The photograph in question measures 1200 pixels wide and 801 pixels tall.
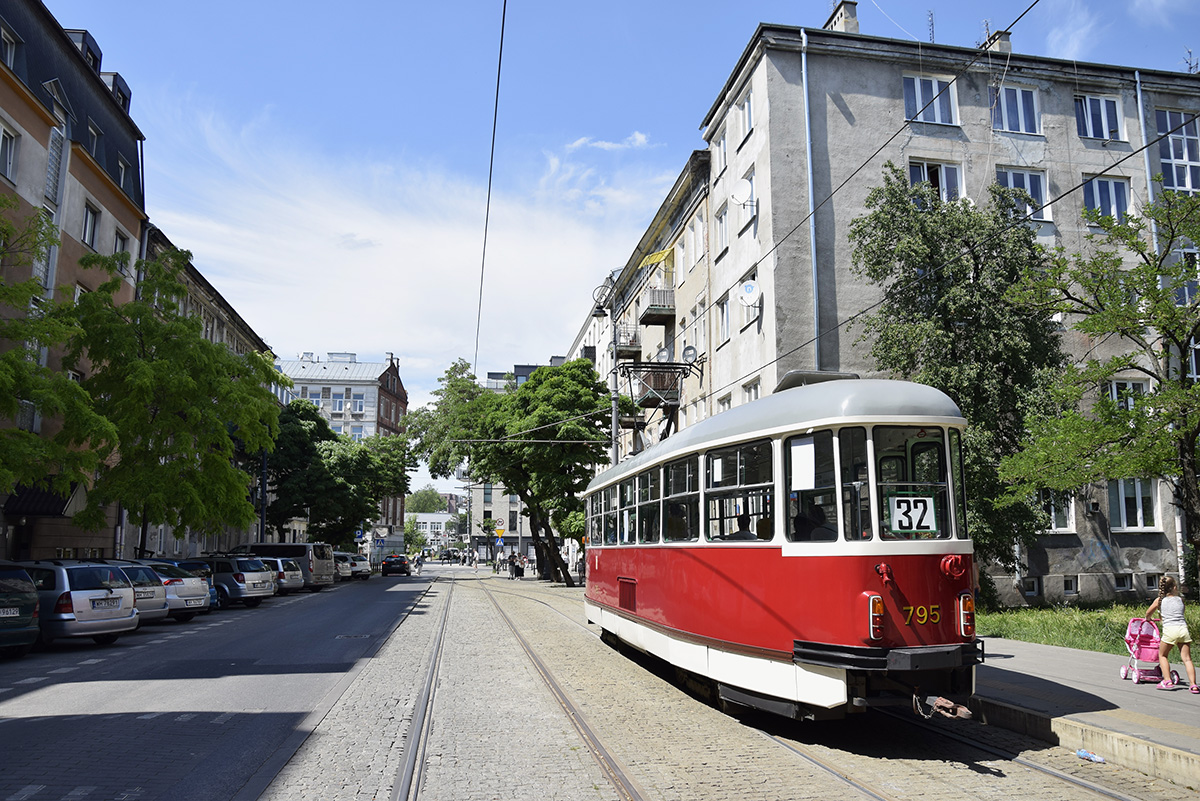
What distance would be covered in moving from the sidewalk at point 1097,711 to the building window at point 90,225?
27.8 meters

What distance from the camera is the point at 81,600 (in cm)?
1515

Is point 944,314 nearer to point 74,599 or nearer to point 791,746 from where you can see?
point 791,746

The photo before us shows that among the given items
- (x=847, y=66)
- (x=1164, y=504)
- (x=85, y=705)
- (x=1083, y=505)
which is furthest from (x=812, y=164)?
(x=85, y=705)

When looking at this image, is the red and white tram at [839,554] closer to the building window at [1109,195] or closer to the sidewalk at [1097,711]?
the sidewalk at [1097,711]

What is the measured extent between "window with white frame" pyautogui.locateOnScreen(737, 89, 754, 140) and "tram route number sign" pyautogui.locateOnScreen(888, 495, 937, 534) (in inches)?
750

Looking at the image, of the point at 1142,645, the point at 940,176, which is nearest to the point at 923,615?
the point at 1142,645

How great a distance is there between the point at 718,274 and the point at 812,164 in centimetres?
539

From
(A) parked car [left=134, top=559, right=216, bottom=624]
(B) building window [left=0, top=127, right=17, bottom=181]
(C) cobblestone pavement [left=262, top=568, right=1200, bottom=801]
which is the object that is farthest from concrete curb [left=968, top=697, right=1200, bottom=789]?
(B) building window [left=0, top=127, right=17, bottom=181]

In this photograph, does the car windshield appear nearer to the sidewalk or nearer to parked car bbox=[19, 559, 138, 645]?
parked car bbox=[19, 559, 138, 645]

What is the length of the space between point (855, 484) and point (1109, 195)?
23050mm

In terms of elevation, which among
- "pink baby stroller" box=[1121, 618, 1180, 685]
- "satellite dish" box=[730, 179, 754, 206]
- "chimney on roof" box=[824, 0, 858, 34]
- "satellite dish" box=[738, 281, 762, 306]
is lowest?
"pink baby stroller" box=[1121, 618, 1180, 685]

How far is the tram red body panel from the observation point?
7391 millimetres

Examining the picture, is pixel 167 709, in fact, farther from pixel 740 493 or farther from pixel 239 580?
pixel 239 580

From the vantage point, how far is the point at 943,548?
7641 mm
